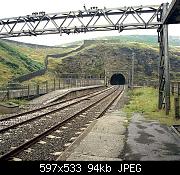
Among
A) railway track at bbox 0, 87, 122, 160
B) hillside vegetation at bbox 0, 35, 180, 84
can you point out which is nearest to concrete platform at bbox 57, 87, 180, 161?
railway track at bbox 0, 87, 122, 160

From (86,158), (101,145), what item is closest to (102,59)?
(101,145)

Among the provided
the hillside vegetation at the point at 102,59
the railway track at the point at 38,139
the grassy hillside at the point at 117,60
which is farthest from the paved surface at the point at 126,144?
the grassy hillside at the point at 117,60

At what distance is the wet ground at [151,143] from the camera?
9.05 meters

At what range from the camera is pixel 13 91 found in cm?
2738

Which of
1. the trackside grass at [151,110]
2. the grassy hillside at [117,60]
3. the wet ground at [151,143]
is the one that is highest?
the grassy hillside at [117,60]

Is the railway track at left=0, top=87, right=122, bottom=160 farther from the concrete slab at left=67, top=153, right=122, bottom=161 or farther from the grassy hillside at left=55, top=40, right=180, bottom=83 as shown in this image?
the grassy hillside at left=55, top=40, right=180, bottom=83

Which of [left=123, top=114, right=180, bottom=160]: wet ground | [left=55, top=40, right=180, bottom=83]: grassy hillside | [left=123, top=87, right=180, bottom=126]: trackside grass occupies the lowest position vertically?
[left=123, top=114, right=180, bottom=160]: wet ground

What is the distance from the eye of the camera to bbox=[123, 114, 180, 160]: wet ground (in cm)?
905

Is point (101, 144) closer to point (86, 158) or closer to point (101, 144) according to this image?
point (101, 144)

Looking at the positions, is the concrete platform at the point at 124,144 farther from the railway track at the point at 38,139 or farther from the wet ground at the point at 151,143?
the railway track at the point at 38,139

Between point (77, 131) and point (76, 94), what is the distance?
29.2 meters
